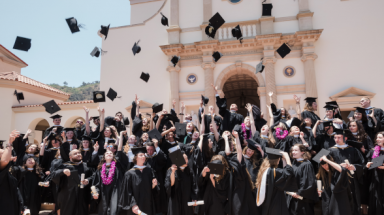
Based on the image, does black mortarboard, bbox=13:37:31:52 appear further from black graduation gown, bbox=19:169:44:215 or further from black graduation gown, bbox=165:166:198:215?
black graduation gown, bbox=165:166:198:215

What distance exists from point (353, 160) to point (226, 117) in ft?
9.62

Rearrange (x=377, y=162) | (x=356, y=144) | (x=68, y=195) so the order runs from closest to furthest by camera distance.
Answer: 1. (x=377, y=162)
2. (x=356, y=144)
3. (x=68, y=195)

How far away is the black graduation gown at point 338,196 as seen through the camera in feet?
14.3

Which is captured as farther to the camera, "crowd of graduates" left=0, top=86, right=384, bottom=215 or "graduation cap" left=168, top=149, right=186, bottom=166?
"graduation cap" left=168, top=149, right=186, bottom=166

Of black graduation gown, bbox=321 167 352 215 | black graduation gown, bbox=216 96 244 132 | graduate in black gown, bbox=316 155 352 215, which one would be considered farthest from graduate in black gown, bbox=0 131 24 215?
black graduation gown, bbox=321 167 352 215

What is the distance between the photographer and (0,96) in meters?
16.2

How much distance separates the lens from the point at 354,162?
5000 mm

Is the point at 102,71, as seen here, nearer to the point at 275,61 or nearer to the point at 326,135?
the point at 275,61

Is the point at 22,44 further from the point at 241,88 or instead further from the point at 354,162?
the point at 241,88

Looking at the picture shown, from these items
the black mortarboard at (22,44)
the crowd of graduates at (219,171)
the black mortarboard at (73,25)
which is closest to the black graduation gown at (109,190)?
the crowd of graduates at (219,171)

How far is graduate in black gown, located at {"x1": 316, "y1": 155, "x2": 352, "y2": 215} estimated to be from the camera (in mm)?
4336

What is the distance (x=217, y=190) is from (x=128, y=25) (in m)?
12.6

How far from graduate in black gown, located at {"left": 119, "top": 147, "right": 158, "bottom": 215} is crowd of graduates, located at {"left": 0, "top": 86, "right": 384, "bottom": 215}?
2 centimetres

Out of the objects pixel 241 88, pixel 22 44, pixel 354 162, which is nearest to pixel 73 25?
pixel 22 44
